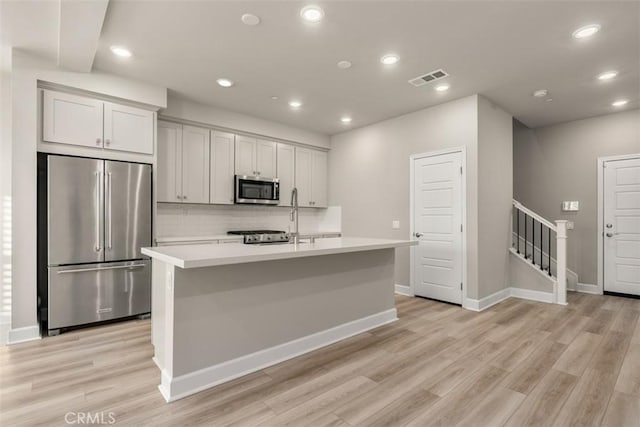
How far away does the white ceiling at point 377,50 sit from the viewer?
96.1 inches

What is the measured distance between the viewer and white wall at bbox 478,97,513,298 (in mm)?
4156

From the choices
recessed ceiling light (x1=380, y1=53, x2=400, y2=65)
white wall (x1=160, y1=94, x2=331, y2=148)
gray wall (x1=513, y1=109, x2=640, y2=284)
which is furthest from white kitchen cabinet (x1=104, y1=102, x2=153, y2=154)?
gray wall (x1=513, y1=109, x2=640, y2=284)

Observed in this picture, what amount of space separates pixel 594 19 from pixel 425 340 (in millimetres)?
2988

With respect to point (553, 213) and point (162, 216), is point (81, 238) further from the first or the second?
point (553, 213)

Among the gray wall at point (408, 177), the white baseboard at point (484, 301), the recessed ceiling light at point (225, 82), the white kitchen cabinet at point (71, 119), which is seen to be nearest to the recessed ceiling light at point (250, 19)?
the recessed ceiling light at point (225, 82)

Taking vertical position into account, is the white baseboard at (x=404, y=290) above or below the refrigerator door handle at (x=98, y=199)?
below

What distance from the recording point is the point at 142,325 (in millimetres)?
3482

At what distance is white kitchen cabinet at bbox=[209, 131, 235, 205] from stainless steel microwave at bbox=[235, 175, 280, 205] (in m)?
0.13

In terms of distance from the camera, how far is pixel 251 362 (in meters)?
2.41

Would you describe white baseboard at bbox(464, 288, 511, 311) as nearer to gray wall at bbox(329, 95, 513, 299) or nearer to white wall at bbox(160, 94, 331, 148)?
gray wall at bbox(329, 95, 513, 299)

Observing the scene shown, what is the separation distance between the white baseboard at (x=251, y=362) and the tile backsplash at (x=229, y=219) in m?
2.84

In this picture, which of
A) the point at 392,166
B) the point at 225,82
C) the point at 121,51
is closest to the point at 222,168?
the point at 225,82

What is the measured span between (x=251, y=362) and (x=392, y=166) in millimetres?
3633

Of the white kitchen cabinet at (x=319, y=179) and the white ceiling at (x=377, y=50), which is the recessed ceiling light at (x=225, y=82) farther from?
the white kitchen cabinet at (x=319, y=179)
